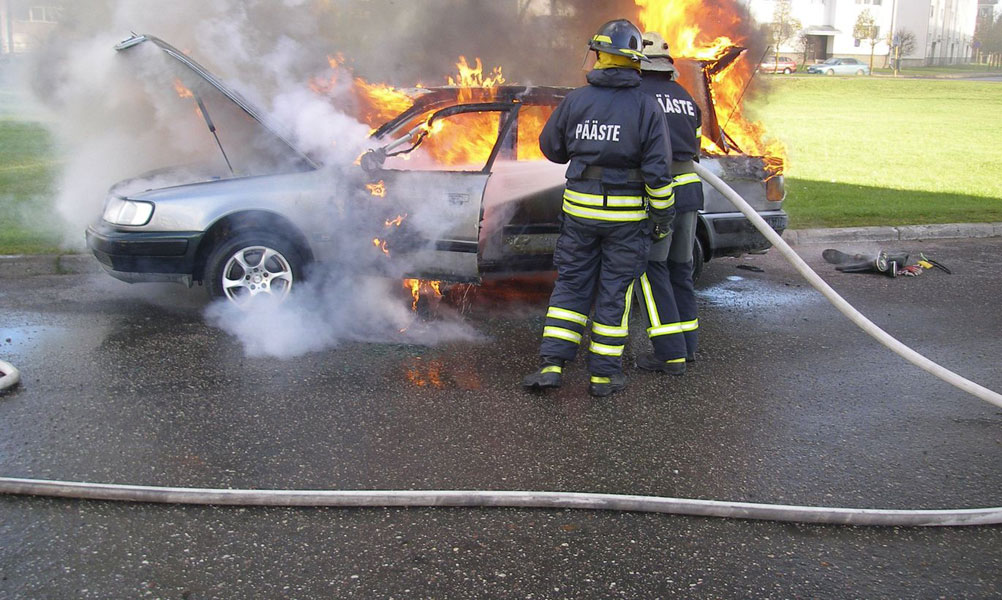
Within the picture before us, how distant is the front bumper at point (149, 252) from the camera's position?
221 inches

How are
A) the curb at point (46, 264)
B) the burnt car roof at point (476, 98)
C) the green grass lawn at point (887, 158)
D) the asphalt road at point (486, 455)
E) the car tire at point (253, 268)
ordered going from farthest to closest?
the green grass lawn at point (887, 158), the curb at point (46, 264), the burnt car roof at point (476, 98), the car tire at point (253, 268), the asphalt road at point (486, 455)

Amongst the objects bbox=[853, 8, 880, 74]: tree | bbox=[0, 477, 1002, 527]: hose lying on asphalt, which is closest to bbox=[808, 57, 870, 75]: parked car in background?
bbox=[853, 8, 880, 74]: tree

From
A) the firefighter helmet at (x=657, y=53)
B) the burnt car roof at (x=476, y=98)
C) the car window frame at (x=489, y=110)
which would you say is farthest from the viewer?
the burnt car roof at (x=476, y=98)

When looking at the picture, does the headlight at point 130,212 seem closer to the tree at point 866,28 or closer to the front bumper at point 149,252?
the front bumper at point 149,252

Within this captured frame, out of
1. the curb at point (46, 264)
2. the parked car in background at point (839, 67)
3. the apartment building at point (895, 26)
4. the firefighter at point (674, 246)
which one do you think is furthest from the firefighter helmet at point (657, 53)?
the apartment building at point (895, 26)

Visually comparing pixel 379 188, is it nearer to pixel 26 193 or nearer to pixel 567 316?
pixel 567 316

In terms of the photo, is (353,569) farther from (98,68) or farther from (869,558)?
(98,68)

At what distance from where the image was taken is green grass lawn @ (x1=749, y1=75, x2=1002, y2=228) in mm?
9906

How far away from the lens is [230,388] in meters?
4.64

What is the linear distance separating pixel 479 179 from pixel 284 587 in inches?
134

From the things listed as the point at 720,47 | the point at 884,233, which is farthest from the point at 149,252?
the point at 884,233

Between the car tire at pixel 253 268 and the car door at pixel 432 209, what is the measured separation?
2.01 ft

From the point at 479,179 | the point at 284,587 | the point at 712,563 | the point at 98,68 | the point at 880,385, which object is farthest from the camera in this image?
the point at 98,68

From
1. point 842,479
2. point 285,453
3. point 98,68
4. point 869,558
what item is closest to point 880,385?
point 842,479
